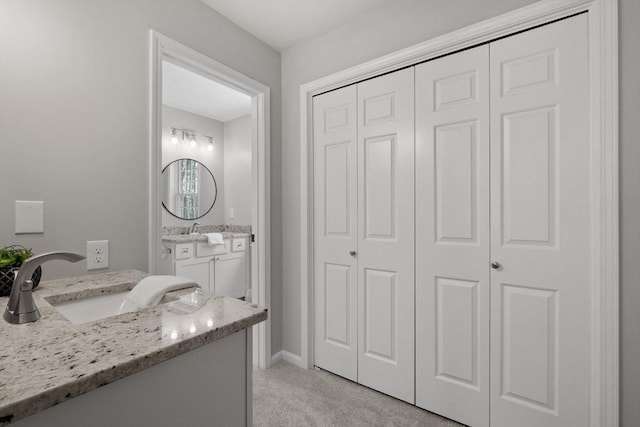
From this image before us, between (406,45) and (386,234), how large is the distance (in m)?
1.14

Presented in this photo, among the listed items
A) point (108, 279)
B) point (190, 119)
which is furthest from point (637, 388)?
point (190, 119)

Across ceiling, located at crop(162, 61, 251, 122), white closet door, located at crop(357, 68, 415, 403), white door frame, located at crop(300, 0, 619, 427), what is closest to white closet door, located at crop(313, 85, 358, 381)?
white closet door, located at crop(357, 68, 415, 403)

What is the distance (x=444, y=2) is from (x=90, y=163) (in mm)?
2008

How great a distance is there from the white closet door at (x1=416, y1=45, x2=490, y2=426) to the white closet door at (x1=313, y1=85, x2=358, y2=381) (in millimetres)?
456

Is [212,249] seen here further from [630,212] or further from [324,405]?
[630,212]

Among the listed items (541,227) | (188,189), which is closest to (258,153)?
(541,227)

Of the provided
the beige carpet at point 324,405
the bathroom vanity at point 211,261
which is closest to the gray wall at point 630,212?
the beige carpet at point 324,405

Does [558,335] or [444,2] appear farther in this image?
[444,2]

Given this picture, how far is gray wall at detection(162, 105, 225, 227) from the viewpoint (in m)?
4.11

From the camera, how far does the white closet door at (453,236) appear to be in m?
1.65

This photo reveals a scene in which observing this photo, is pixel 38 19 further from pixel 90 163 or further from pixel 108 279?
pixel 108 279

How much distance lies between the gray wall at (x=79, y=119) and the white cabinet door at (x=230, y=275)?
2379mm

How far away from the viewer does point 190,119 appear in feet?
14.4

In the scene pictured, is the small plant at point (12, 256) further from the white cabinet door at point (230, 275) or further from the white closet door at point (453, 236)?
the white cabinet door at point (230, 275)
